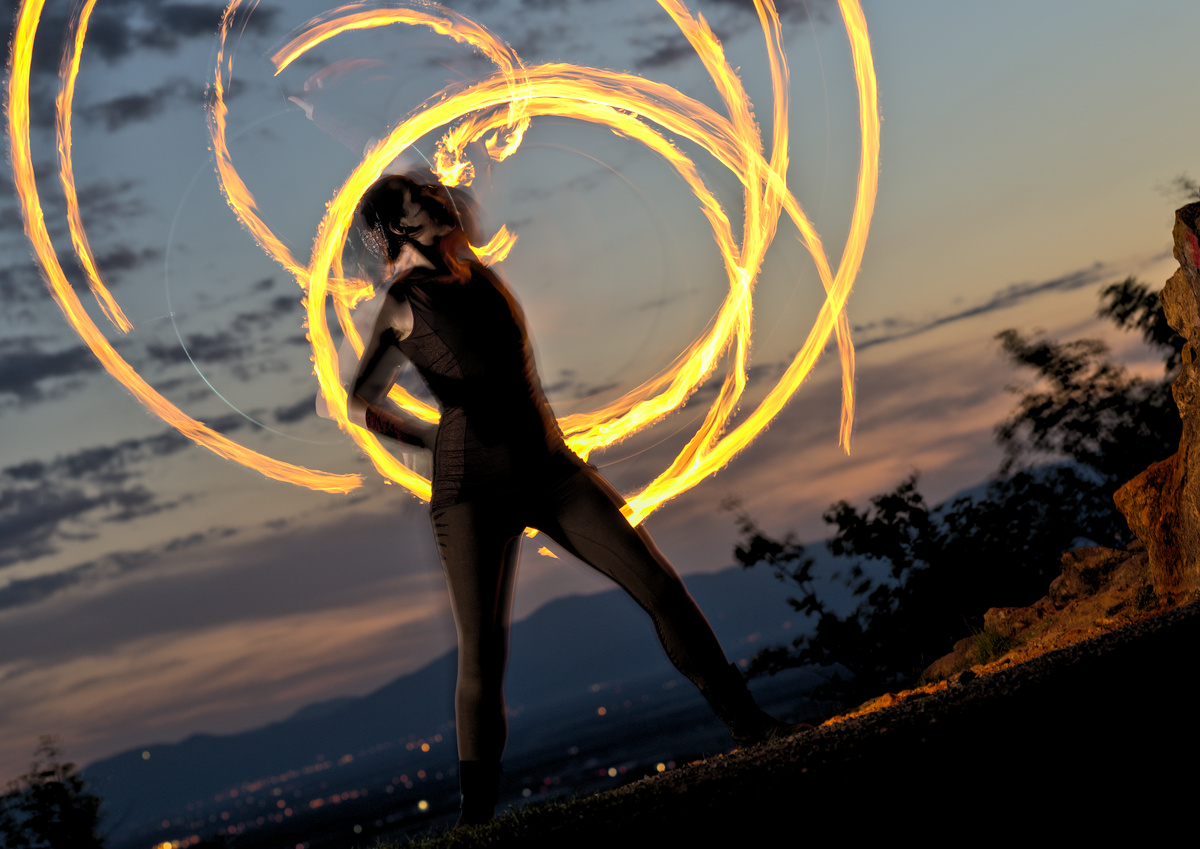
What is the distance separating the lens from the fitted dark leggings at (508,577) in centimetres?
475

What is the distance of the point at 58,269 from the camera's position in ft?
22.3

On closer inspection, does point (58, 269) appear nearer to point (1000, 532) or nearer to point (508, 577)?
point (508, 577)

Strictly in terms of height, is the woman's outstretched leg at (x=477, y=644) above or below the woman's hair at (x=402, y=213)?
below

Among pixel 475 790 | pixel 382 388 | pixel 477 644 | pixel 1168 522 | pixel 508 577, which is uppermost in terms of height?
pixel 382 388

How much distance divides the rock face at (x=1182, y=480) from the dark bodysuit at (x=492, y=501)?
445 centimetres

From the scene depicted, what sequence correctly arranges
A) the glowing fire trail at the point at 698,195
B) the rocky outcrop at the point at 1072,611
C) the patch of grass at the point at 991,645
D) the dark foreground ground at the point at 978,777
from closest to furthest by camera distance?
the dark foreground ground at the point at 978,777 → the glowing fire trail at the point at 698,195 → the rocky outcrop at the point at 1072,611 → the patch of grass at the point at 991,645

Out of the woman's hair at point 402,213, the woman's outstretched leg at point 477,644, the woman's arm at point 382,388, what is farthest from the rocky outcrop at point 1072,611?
the woman's hair at point 402,213

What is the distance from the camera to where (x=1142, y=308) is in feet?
52.5

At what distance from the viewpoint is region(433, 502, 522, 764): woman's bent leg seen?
472cm

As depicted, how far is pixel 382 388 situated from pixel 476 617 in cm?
135

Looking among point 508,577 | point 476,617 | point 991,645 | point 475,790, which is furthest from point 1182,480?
point 475,790

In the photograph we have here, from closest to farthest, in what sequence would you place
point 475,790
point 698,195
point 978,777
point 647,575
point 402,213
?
point 978,777, point 475,790, point 647,575, point 402,213, point 698,195

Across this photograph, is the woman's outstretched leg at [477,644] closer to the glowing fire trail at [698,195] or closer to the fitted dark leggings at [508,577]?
the fitted dark leggings at [508,577]

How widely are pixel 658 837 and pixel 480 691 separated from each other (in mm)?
1888
